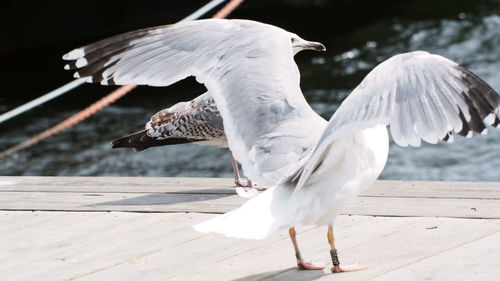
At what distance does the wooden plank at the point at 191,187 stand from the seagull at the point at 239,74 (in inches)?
35.7

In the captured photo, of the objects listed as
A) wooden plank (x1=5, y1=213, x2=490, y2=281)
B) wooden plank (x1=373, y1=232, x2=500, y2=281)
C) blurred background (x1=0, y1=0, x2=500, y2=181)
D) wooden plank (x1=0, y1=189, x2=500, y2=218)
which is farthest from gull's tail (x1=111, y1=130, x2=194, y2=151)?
blurred background (x1=0, y1=0, x2=500, y2=181)

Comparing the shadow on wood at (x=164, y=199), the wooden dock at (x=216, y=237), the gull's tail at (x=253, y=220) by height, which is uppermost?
the gull's tail at (x=253, y=220)

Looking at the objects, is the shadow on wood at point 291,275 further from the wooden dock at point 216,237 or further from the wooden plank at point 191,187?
the wooden plank at point 191,187

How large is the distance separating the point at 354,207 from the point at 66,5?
31.3ft

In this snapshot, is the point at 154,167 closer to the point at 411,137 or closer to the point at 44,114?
the point at 44,114

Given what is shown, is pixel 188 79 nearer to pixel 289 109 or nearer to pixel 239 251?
pixel 239 251

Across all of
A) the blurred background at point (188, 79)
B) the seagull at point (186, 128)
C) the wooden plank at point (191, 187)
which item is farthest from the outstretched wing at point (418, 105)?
the blurred background at point (188, 79)

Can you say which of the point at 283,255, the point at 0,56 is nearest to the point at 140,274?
the point at 283,255

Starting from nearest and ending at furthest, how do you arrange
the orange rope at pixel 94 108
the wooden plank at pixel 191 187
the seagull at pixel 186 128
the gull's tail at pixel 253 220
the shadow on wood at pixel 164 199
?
the gull's tail at pixel 253 220 < the wooden plank at pixel 191 187 < the shadow on wood at pixel 164 199 < the seagull at pixel 186 128 < the orange rope at pixel 94 108

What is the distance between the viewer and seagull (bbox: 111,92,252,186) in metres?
5.01

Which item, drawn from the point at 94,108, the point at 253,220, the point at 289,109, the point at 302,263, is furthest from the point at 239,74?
the point at 94,108

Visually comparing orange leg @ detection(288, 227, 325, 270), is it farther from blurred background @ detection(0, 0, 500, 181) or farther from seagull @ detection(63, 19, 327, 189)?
blurred background @ detection(0, 0, 500, 181)

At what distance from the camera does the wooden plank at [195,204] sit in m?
3.82

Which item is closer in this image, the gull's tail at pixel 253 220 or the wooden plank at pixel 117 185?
the gull's tail at pixel 253 220
